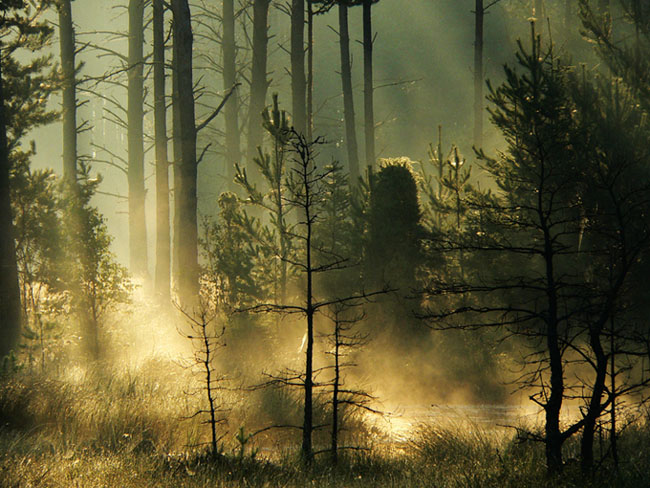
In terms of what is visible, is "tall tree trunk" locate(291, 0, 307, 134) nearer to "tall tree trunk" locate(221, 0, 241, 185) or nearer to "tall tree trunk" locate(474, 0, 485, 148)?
"tall tree trunk" locate(474, 0, 485, 148)

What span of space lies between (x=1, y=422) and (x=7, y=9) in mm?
8167

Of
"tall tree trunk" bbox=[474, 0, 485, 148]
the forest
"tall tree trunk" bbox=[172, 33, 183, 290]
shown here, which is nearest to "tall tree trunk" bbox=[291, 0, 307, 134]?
the forest

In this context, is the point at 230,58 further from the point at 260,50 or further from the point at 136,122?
the point at 260,50

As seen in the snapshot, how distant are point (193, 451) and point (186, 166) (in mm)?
9304

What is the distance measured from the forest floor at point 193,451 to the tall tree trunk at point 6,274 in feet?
8.65

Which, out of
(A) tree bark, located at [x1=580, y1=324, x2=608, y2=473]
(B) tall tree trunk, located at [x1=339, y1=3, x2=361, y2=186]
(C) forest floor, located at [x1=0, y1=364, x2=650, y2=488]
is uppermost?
(B) tall tree trunk, located at [x1=339, y1=3, x2=361, y2=186]

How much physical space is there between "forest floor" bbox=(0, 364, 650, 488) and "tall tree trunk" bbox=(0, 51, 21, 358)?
2.64 meters

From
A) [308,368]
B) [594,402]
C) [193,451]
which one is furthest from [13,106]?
[594,402]

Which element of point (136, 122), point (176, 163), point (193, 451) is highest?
point (136, 122)

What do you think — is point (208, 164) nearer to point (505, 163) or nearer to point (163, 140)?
point (163, 140)

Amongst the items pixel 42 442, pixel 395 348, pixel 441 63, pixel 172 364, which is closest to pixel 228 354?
pixel 172 364

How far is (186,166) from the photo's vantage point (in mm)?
16203

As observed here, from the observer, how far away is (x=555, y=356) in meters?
6.22

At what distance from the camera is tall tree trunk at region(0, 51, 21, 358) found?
12.4 metres
